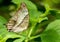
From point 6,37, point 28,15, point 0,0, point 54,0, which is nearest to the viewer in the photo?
point 6,37

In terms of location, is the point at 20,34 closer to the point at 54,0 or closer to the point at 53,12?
the point at 53,12

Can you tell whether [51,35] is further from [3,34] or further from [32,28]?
[3,34]

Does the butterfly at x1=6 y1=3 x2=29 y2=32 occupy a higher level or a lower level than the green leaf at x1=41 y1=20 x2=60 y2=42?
higher

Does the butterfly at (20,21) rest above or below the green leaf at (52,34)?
above

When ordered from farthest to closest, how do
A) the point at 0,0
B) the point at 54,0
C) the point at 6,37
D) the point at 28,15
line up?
the point at 0,0 → the point at 54,0 → the point at 28,15 → the point at 6,37

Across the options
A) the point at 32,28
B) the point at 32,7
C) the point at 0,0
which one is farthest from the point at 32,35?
the point at 0,0

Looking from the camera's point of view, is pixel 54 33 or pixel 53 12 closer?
pixel 54 33

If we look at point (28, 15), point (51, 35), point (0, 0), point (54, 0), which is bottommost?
point (51, 35)

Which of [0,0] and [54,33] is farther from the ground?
[0,0]

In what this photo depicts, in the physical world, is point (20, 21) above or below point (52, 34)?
above
